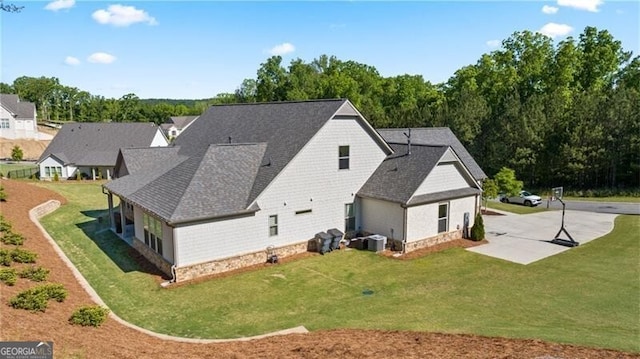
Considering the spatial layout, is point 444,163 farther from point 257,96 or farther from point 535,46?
point 257,96

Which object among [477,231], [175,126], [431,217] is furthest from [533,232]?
[175,126]

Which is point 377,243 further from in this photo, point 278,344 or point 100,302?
point 100,302

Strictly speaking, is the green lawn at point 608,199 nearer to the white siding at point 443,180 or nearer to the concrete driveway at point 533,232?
the concrete driveway at point 533,232

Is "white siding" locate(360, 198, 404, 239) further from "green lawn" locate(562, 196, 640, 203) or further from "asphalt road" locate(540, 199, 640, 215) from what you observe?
"green lawn" locate(562, 196, 640, 203)

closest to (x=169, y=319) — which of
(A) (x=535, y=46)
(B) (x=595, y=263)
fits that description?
(B) (x=595, y=263)

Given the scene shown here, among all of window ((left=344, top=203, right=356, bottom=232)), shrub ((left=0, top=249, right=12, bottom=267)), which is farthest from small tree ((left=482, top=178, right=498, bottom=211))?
shrub ((left=0, top=249, right=12, bottom=267))

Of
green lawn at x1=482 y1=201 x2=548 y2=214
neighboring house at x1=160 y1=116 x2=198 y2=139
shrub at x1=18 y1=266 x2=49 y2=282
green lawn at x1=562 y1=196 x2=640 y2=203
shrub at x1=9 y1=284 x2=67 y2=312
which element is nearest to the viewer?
shrub at x1=9 y1=284 x2=67 y2=312

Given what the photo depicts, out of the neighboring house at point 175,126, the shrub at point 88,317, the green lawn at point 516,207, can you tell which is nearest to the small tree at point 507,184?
the green lawn at point 516,207
